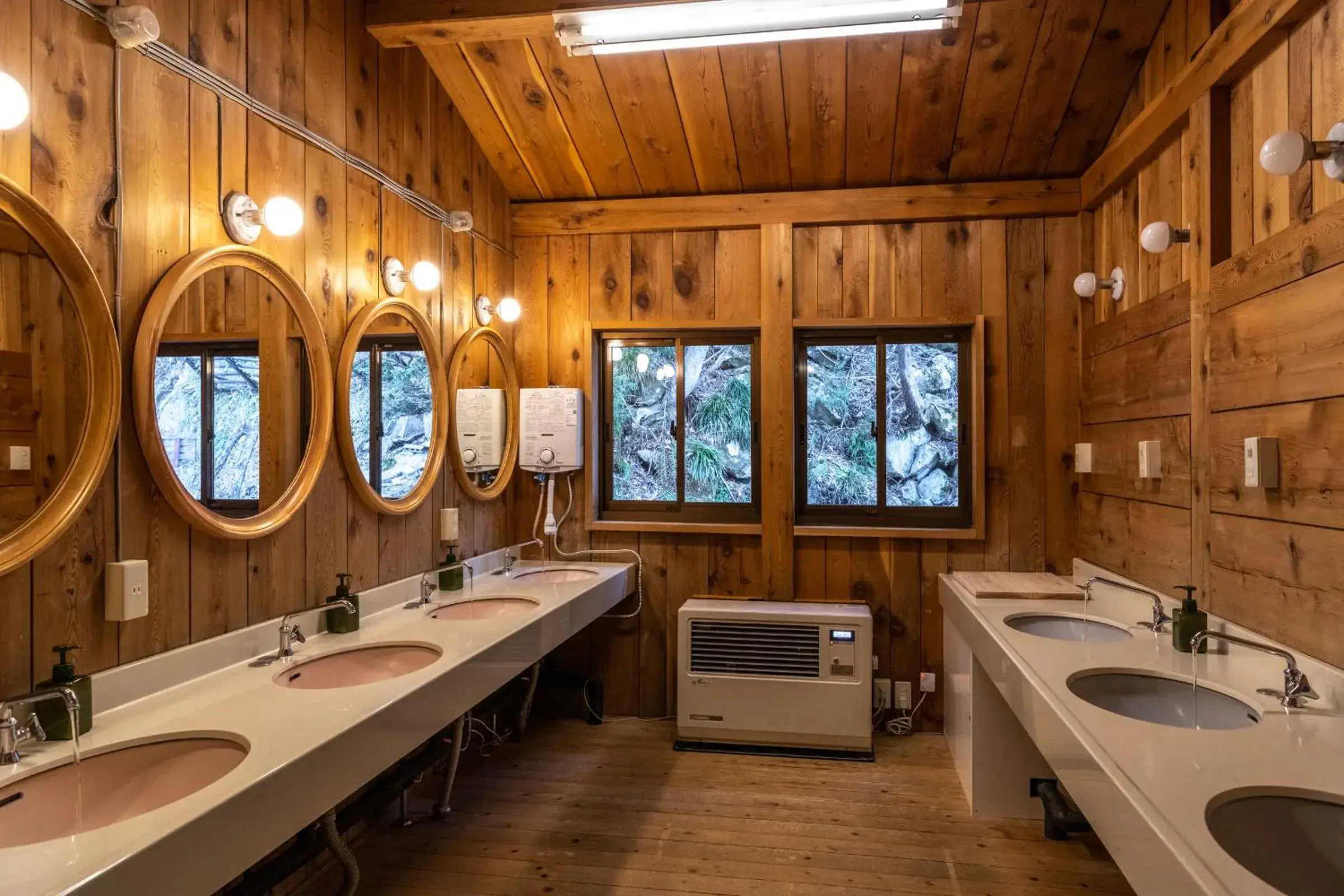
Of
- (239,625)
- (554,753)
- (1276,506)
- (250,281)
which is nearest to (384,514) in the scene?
(239,625)

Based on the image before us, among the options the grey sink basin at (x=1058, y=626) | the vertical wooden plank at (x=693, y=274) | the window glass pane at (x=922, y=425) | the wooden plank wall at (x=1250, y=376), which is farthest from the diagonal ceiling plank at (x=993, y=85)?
the grey sink basin at (x=1058, y=626)

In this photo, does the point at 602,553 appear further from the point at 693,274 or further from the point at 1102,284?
the point at 1102,284

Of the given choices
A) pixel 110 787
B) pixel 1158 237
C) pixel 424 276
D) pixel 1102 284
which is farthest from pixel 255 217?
pixel 1102 284

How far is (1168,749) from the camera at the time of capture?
1.28 m

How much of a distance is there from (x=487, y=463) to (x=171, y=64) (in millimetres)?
1793

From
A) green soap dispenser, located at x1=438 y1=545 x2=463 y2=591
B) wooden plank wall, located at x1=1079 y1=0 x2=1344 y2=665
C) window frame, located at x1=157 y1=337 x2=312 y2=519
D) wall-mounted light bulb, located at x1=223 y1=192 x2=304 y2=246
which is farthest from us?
green soap dispenser, located at x1=438 y1=545 x2=463 y2=591

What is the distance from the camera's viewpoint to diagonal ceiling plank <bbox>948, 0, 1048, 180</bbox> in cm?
250

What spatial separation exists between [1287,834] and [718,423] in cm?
257

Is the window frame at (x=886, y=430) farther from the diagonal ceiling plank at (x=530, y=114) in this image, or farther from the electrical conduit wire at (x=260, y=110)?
the electrical conduit wire at (x=260, y=110)

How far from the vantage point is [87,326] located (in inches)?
58.4

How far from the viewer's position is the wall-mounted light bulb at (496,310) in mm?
3156

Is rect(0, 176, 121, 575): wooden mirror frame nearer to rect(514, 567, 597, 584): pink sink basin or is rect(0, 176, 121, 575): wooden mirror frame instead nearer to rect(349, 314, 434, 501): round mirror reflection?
rect(349, 314, 434, 501): round mirror reflection

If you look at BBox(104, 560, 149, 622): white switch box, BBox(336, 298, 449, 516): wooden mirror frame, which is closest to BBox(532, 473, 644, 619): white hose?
BBox(336, 298, 449, 516): wooden mirror frame

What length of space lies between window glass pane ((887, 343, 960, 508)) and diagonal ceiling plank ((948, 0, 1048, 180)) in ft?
2.56
